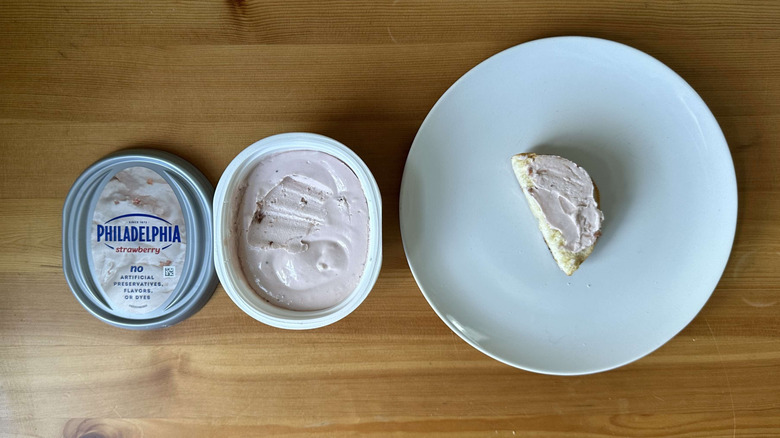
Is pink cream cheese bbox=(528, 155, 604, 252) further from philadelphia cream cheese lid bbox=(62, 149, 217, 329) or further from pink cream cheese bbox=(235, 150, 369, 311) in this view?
philadelphia cream cheese lid bbox=(62, 149, 217, 329)

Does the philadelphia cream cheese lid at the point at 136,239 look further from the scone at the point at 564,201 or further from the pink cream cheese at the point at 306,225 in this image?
the scone at the point at 564,201

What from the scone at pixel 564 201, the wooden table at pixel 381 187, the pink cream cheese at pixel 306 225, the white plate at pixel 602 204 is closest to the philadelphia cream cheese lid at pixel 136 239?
the wooden table at pixel 381 187

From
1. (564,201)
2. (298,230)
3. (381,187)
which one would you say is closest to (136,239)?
(298,230)

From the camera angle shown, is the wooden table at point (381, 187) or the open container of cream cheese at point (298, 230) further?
the wooden table at point (381, 187)

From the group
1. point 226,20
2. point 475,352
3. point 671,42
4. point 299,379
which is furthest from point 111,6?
point 671,42

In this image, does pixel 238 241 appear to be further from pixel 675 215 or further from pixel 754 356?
pixel 754 356

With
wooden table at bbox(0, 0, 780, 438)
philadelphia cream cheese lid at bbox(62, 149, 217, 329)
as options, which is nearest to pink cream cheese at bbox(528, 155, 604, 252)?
wooden table at bbox(0, 0, 780, 438)
